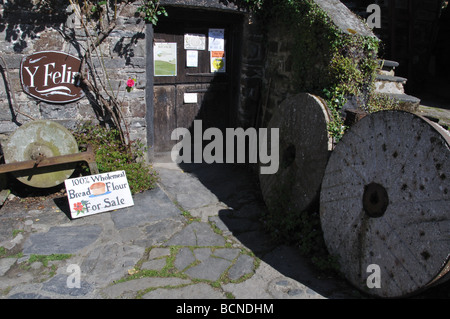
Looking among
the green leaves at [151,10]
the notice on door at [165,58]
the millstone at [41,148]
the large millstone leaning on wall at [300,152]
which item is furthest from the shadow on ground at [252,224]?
the green leaves at [151,10]

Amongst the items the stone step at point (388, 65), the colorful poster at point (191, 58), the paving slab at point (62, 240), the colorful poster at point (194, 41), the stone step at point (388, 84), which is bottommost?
the paving slab at point (62, 240)

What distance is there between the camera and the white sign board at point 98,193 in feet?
14.0

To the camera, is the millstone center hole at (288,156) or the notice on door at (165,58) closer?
the millstone center hole at (288,156)

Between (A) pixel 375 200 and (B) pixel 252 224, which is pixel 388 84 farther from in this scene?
(B) pixel 252 224

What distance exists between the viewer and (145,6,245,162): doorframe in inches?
203

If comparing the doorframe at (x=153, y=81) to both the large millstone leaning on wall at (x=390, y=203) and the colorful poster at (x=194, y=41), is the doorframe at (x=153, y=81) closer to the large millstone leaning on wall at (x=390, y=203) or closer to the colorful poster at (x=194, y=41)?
the colorful poster at (x=194, y=41)

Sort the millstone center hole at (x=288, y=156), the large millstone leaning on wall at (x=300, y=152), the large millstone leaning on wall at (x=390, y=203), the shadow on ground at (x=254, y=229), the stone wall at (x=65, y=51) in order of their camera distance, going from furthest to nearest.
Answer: the stone wall at (x=65, y=51)
the millstone center hole at (x=288, y=156)
the large millstone leaning on wall at (x=300, y=152)
the shadow on ground at (x=254, y=229)
the large millstone leaning on wall at (x=390, y=203)

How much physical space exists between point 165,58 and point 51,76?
5.05 feet

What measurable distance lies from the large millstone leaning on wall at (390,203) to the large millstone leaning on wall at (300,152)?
215mm

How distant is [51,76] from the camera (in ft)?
15.4

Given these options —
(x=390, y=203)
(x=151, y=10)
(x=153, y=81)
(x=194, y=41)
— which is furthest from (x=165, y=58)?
(x=390, y=203)

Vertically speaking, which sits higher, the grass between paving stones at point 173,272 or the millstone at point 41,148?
the millstone at point 41,148

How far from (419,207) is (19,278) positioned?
3.16 metres

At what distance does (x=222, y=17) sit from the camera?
558 centimetres
